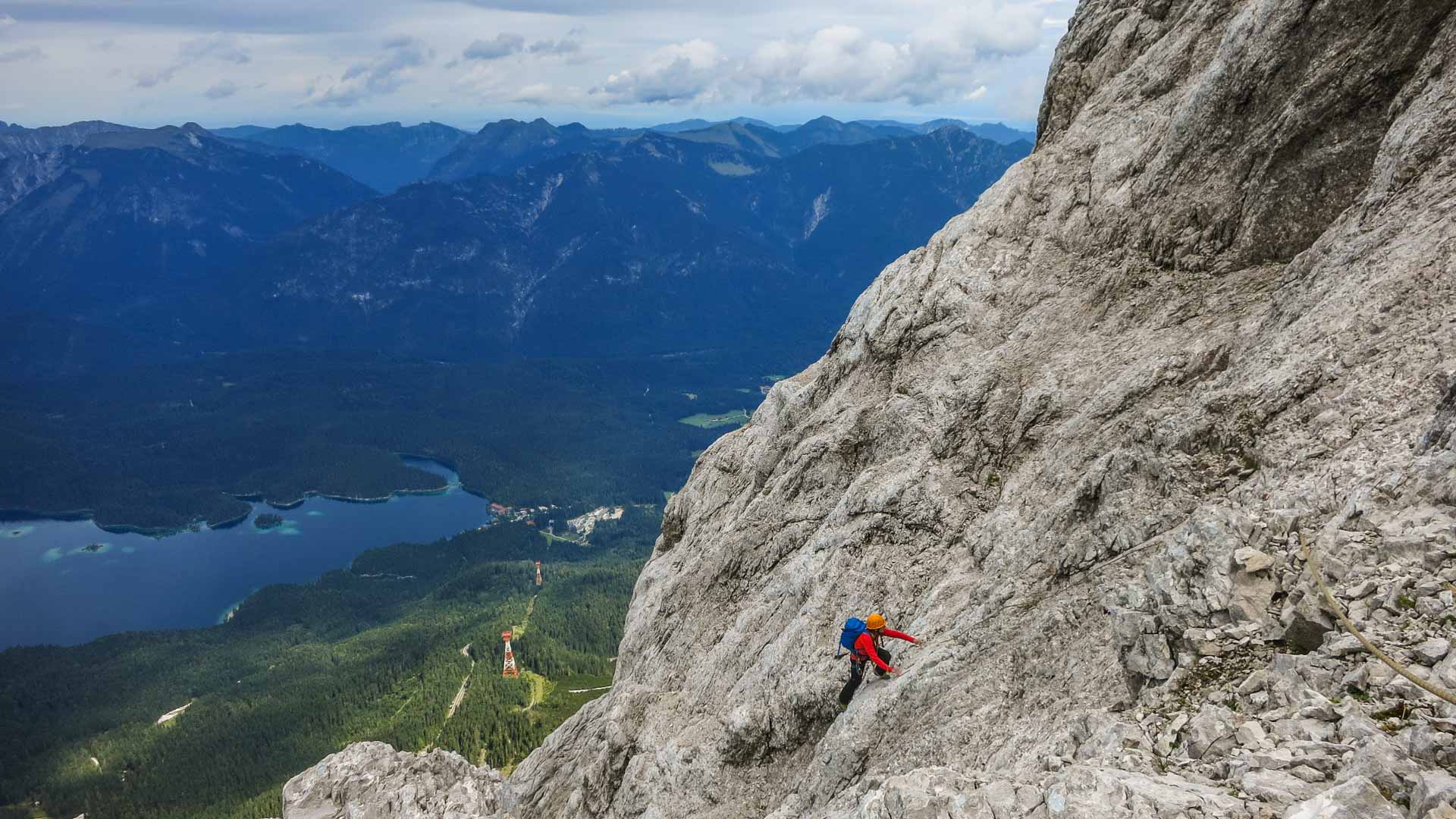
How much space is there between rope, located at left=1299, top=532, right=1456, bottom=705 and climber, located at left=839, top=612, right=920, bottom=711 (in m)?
9.20

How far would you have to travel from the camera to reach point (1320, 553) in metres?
13.7

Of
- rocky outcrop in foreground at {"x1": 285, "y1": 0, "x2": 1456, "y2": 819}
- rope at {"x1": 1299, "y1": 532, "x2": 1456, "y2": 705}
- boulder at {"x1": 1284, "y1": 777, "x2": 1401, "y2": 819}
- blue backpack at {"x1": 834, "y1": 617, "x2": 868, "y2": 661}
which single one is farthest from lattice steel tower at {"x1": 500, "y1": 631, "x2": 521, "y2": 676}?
boulder at {"x1": 1284, "y1": 777, "x2": 1401, "y2": 819}

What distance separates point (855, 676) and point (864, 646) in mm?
1343

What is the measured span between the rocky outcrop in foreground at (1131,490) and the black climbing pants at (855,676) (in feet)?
2.02

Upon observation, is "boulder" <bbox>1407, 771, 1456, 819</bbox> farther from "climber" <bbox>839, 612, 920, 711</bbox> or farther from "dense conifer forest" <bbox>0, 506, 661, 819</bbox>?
"dense conifer forest" <bbox>0, 506, 661, 819</bbox>

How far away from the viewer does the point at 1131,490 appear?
1866 centimetres

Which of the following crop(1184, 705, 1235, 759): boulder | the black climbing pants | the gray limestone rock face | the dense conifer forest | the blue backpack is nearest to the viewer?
crop(1184, 705, 1235, 759): boulder

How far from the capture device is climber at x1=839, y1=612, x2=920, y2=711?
20.8 metres

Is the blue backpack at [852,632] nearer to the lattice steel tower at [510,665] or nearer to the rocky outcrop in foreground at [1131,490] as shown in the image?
the rocky outcrop in foreground at [1131,490]

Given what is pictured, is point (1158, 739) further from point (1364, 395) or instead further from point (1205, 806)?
point (1364, 395)

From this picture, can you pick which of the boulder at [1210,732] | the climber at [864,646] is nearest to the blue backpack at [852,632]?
the climber at [864,646]

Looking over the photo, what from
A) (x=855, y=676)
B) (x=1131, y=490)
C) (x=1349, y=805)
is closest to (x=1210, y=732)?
(x=1349, y=805)

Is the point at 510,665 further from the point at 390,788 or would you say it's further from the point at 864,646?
the point at 864,646

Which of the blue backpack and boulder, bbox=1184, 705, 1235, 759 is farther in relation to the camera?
the blue backpack
